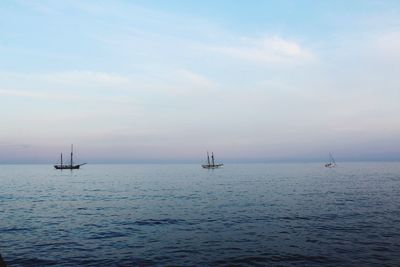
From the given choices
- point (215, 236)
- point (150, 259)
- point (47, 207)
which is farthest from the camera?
point (47, 207)

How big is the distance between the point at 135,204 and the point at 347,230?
31063 mm

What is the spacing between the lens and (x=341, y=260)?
71.8 feet

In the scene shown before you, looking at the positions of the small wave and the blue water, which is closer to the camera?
the blue water

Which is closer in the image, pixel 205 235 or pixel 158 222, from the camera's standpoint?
pixel 205 235

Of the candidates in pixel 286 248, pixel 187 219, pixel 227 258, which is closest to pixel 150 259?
pixel 227 258

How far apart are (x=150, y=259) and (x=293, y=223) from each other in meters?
17.1

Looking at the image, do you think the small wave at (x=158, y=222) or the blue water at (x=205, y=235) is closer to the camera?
the blue water at (x=205, y=235)

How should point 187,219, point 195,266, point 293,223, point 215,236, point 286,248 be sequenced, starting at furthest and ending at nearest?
point 187,219, point 293,223, point 215,236, point 286,248, point 195,266

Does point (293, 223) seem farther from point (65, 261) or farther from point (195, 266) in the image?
point (65, 261)

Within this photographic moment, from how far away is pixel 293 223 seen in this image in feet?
113

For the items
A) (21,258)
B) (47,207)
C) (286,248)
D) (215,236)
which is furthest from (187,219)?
(47,207)

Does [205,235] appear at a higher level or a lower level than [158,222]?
lower

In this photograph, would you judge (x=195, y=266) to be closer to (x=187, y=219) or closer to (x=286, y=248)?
(x=286, y=248)

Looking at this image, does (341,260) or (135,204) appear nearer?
(341,260)
